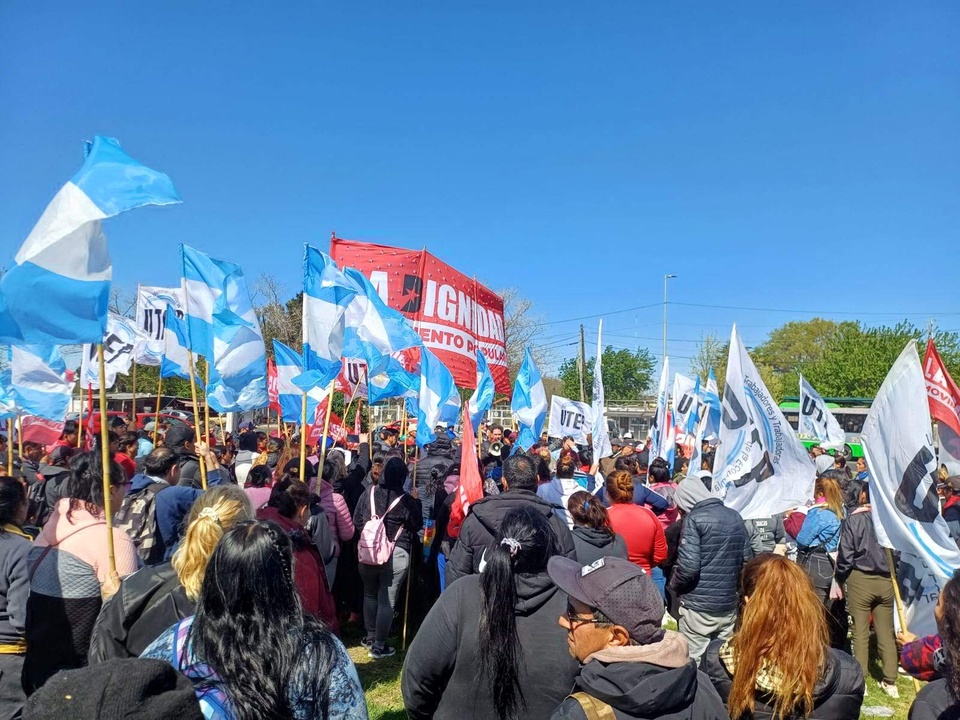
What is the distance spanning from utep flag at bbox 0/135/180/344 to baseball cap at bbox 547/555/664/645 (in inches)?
118

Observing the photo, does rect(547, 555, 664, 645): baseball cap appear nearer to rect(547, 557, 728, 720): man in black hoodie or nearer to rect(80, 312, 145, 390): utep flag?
rect(547, 557, 728, 720): man in black hoodie

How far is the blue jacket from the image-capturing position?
600 cm

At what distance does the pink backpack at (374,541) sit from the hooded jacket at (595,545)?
6.61 ft

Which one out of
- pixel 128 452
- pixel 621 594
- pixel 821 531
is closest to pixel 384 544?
pixel 128 452

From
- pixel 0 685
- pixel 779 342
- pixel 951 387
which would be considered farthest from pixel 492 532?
pixel 779 342

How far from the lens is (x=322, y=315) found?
6.86 meters

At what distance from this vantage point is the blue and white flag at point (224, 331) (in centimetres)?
670

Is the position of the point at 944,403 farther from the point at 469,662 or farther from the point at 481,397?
the point at 469,662

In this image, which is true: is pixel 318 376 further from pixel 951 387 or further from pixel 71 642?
pixel 951 387

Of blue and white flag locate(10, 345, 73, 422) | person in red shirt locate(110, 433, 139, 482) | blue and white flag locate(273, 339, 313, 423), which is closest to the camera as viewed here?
person in red shirt locate(110, 433, 139, 482)

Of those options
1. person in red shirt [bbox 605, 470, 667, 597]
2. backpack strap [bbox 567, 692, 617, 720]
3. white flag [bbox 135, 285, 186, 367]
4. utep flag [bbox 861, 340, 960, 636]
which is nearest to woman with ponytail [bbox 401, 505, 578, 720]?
backpack strap [bbox 567, 692, 617, 720]

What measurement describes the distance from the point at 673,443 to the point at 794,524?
448cm

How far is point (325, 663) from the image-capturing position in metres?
2.02

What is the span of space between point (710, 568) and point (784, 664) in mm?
2571
